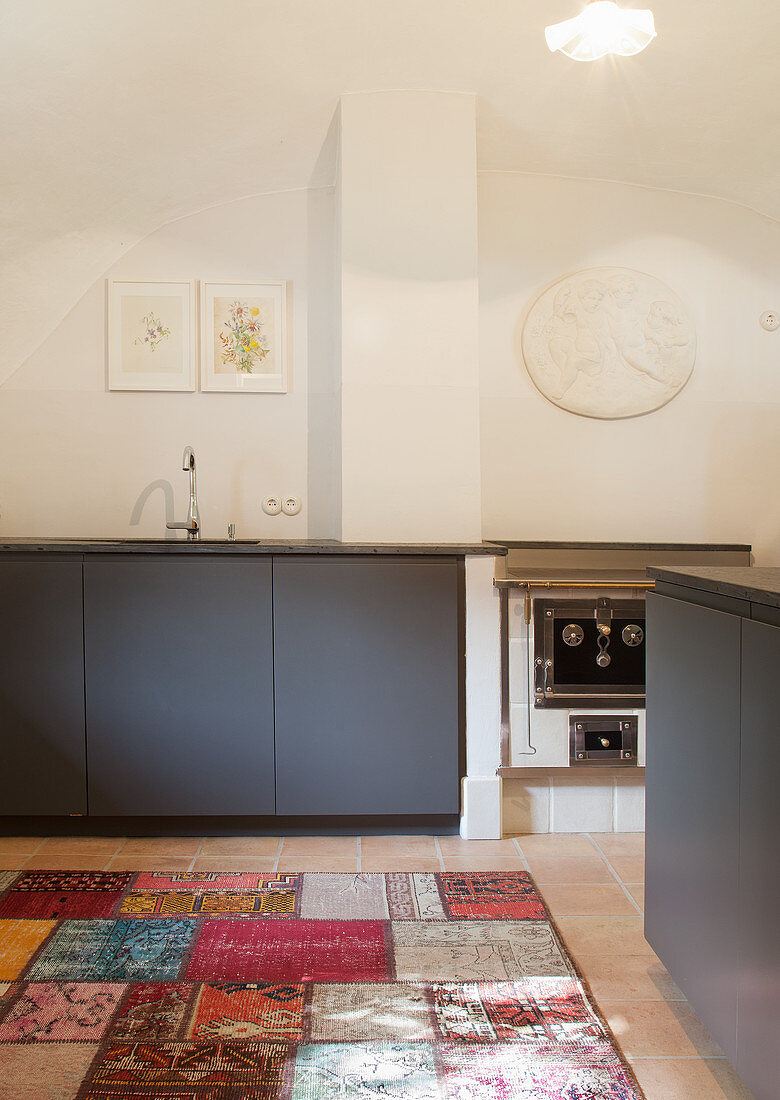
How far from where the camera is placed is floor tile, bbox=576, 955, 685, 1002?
1798 mm

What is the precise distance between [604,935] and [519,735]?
0.74 m

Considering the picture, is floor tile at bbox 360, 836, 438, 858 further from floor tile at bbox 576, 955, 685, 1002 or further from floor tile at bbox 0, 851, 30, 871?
floor tile at bbox 0, 851, 30, 871

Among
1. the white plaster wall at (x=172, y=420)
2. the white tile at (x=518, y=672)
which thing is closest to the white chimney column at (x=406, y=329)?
the white tile at (x=518, y=672)

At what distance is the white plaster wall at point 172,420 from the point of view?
3.35m

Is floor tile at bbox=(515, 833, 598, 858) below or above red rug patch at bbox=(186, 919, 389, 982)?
below

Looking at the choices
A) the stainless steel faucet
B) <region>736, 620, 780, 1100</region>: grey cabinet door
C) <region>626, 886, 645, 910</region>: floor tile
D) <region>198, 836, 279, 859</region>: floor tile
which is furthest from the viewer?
the stainless steel faucet

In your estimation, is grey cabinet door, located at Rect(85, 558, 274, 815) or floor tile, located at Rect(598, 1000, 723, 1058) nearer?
floor tile, located at Rect(598, 1000, 723, 1058)

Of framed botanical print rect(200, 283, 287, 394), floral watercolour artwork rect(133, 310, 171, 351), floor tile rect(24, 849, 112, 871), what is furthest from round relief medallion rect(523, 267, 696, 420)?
floor tile rect(24, 849, 112, 871)

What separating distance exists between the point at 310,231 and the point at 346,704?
1.94m

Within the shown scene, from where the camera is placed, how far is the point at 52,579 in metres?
2.64

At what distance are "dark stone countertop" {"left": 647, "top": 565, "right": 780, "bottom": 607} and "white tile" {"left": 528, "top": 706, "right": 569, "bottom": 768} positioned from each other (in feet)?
3.56

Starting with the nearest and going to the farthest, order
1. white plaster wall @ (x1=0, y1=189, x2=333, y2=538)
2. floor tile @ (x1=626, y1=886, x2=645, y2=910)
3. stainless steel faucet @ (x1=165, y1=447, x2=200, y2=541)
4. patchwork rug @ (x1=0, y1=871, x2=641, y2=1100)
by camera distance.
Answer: patchwork rug @ (x1=0, y1=871, x2=641, y2=1100), floor tile @ (x1=626, y1=886, x2=645, y2=910), stainless steel faucet @ (x1=165, y1=447, x2=200, y2=541), white plaster wall @ (x1=0, y1=189, x2=333, y2=538)

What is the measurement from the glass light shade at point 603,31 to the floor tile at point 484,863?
2.26 m

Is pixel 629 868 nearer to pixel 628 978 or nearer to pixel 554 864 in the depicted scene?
pixel 554 864
